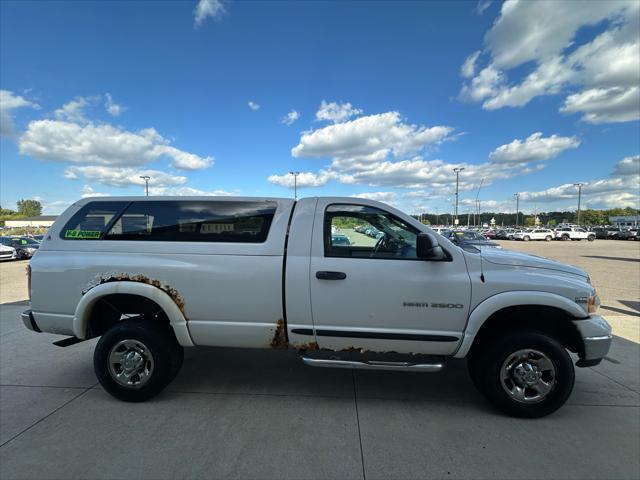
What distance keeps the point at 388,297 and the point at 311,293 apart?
2.19 ft

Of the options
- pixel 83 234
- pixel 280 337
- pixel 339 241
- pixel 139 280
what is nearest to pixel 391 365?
pixel 280 337

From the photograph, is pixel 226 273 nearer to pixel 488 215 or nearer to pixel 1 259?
pixel 1 259

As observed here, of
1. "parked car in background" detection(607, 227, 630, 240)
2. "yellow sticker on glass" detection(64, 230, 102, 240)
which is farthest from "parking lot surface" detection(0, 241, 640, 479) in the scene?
"parked car in background" detection(607, 227, 630, 240)

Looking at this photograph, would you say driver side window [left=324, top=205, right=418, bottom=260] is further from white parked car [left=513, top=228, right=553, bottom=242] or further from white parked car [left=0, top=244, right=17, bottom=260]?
white parked car [left=513, top=228, right=553, bottom=242]

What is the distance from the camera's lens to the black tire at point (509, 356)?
120 inches

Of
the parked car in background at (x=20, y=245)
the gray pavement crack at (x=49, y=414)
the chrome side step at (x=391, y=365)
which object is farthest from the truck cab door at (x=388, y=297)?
the parked car in background at (x=20, y=245)

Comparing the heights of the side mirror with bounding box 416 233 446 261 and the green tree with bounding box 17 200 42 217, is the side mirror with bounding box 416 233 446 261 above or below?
below

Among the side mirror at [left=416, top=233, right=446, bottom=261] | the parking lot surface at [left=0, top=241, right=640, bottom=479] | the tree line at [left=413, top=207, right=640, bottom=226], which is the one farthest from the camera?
the tree line at [left=413, top=207, right=640, bottom=226]

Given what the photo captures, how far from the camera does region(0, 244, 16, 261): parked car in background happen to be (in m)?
19.4

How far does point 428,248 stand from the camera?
299cm

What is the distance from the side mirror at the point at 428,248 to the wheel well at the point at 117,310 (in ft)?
8.31

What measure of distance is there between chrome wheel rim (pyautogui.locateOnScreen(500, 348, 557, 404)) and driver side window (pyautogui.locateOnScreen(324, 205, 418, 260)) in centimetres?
125

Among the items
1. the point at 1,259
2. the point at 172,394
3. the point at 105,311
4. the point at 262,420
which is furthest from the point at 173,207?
the point at 1,259

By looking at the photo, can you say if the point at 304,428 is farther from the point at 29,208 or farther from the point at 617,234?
the point at 29,208
